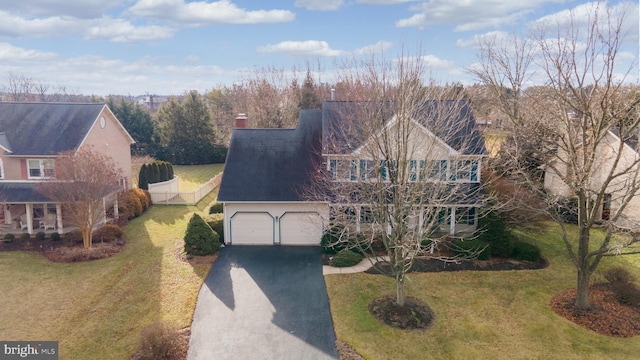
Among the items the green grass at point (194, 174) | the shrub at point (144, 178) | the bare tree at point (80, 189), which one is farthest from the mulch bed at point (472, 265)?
the green grass at point (194, 174)

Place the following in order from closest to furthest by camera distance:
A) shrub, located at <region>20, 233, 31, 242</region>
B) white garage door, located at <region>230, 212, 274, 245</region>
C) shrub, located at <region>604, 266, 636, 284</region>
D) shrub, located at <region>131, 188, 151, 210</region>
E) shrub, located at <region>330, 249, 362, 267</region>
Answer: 1. shrub, located at <region>604, 266, 636, 284</region>
2. shrub, located at <region>330, 249, 362, 267</region>
3. white garage door, located at <region>230, 212, 274, 245</region>
4. shrub, located at <region>20, 233, 31, 242</region>
5. shrub, located at <region>131, 188, 151, 210</region>

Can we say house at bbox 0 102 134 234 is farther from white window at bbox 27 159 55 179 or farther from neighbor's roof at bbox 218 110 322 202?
neighbor's roof at bbox 218 110 322 202

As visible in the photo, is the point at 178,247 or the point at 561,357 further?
the point at 178,247

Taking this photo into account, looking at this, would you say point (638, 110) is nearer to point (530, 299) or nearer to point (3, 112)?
point (530, 299)

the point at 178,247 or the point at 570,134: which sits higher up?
the point at 570,134

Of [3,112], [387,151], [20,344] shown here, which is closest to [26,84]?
[3,112]

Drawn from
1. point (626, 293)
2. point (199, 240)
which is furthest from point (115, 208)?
point (626, 293)

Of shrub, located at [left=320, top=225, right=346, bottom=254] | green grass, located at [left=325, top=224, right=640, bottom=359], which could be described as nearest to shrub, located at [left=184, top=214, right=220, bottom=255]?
shrub, located at [left=320, top=225, right=346, bottom=254]
